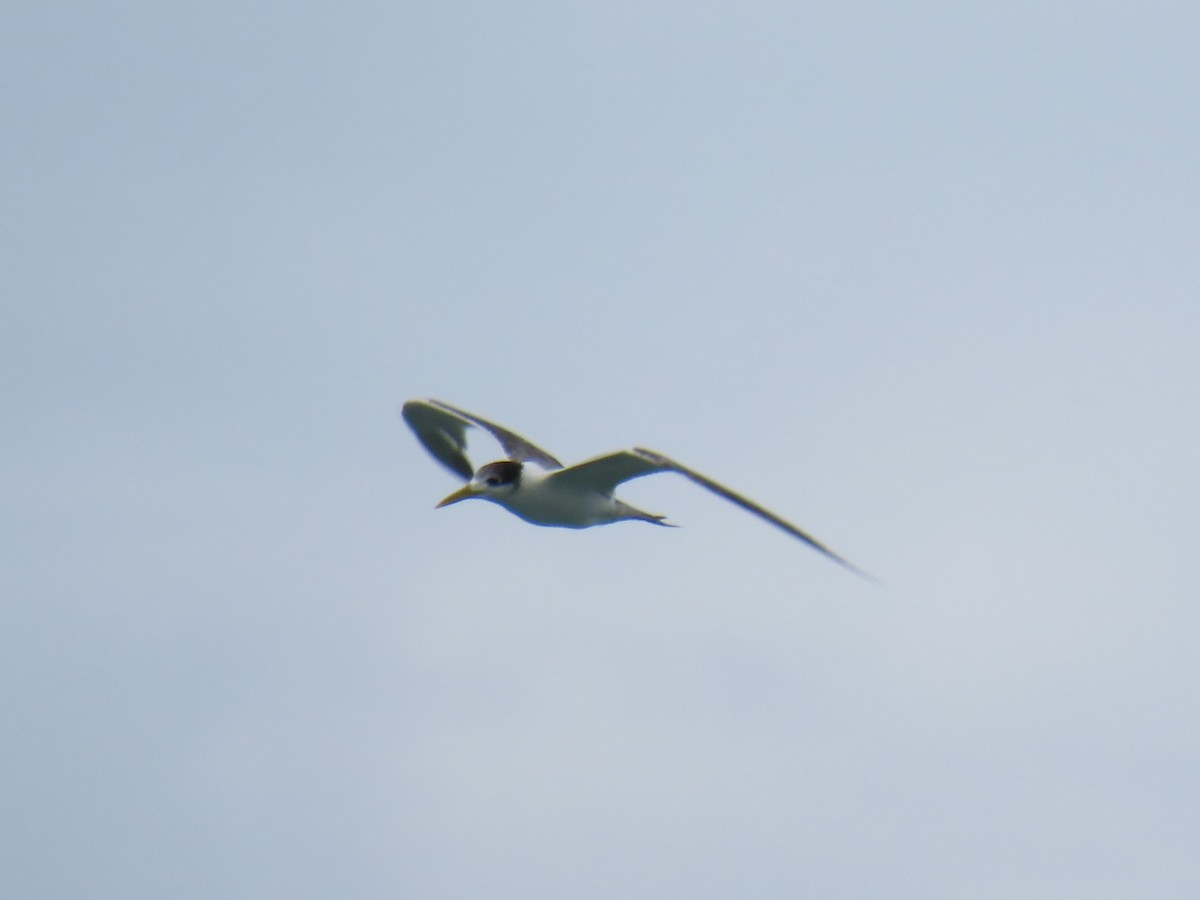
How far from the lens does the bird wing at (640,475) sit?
14.3 meters

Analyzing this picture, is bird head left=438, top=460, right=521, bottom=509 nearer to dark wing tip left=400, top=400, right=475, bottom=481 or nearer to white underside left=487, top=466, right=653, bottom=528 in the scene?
white underside left=487, top=466, right=653, bottom=528

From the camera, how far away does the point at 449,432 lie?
23.1m

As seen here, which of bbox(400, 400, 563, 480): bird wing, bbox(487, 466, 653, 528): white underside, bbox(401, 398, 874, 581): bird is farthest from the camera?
bbox(400, 400, 563, 480): bird wing

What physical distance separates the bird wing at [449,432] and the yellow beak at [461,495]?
230cm

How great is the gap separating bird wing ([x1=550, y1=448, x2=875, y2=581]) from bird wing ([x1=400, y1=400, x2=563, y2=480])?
3.07 meters

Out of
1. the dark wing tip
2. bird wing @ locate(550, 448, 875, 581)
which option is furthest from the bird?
the dark wing tip

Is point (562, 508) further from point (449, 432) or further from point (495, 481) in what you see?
point (449, 432)

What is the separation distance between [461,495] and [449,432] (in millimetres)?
3772

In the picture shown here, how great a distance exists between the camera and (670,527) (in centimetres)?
1991

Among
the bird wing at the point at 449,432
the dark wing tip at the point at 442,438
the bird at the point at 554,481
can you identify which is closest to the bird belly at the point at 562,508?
the bird at the point at 554,481

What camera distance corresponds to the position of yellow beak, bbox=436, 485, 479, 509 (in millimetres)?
19375

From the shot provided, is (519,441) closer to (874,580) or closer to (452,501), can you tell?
(452,501)

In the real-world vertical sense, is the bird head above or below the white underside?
above

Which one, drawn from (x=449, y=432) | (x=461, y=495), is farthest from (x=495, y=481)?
(x=449, y=432)
